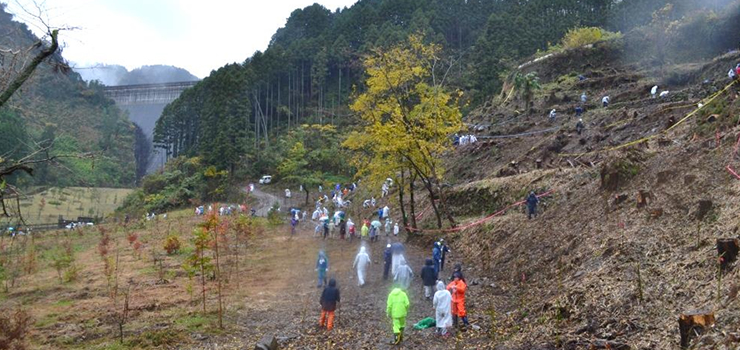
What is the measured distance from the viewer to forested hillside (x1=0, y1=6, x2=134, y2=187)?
22.4ft

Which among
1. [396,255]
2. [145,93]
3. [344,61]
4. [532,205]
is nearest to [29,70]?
[396,255]

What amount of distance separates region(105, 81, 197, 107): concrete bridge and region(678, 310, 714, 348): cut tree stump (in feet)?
333

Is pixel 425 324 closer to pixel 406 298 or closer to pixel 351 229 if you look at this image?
pixel 406 298

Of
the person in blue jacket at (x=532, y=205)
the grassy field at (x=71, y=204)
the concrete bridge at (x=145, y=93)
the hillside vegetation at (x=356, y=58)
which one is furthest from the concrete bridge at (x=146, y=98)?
the person in blue jacket at (x=532, y=205)

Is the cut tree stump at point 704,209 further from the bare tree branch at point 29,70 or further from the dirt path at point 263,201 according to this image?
the dirt path at point 263,201

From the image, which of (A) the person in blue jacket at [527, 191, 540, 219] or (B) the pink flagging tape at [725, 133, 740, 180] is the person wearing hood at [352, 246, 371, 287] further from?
(B) the pink flagging tape at [725, 133, 740, 180]

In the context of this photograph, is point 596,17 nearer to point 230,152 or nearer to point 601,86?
point 601,86

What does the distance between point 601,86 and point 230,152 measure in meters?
33.0

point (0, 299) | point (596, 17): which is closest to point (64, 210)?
point (0, 299)

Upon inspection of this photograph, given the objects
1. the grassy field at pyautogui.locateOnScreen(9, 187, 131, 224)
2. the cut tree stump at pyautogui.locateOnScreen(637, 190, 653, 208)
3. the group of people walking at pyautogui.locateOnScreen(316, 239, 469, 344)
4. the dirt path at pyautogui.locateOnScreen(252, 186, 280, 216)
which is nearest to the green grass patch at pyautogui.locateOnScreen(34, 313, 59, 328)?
the group of people walking at pyautogui.locateOnScreen(316, 239, 469, 344)

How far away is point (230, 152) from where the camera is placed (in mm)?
50000

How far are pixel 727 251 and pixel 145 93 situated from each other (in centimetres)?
10961

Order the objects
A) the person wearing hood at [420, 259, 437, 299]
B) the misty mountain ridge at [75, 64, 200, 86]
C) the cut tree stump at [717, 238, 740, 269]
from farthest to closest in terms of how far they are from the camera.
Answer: the misty mountain ridge at [75, 64, 200, 86] < the person wearing hood at [420, 259, 437, 299] < the cut tree stump at [717, 238, 740, 269]

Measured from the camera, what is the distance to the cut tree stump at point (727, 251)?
7.65 meters
